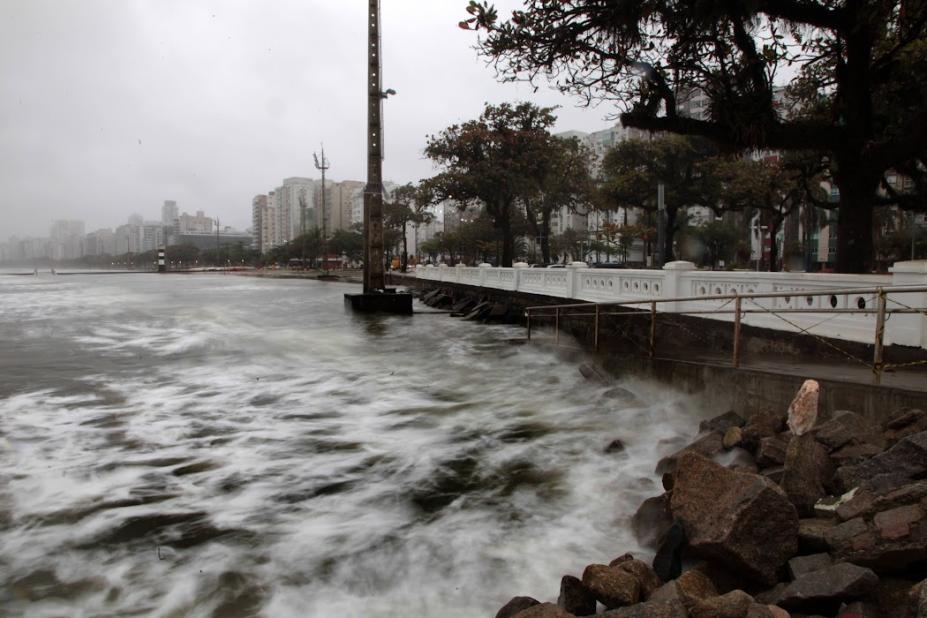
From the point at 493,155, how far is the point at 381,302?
12227 mm

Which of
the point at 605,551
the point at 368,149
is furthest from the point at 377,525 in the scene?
the point at 368,149

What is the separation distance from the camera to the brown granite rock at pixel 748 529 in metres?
3.68

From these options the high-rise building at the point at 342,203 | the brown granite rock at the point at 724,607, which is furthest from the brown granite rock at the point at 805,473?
the high-rise building at the point at 342,203

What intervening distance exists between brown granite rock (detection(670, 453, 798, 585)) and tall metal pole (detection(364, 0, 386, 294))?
21.3 meters

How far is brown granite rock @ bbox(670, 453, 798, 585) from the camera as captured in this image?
368 cm

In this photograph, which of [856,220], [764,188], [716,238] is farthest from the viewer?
[716,238]

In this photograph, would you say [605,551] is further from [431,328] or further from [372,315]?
[372,315]

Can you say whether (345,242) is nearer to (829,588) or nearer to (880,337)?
(880,337)

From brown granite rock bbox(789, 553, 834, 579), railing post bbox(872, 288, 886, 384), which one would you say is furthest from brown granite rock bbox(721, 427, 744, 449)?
brown granite rock bbox(789, 553, 834, 579)

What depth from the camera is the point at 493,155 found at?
3281 cm

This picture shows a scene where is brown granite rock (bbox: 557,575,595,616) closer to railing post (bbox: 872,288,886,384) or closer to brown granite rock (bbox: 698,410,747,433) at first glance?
brown granite rock (bbox: 698,410,747,433)

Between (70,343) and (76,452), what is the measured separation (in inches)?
526

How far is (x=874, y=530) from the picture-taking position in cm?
345

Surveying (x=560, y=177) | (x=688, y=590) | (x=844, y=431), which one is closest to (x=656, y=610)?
(x=688, y=590)
